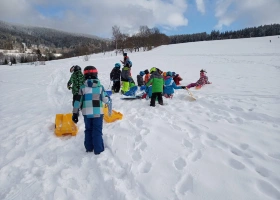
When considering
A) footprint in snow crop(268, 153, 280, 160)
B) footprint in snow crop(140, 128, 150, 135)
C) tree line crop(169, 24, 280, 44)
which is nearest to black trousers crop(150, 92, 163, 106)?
footprint in snow crop(140, 128, 150, 135)

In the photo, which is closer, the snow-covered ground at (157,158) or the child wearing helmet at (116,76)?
the snow-covered ground at (157,158)

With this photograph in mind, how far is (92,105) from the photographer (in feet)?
13.6

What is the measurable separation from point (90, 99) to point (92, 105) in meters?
0.14

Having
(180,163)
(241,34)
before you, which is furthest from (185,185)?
(241,34)

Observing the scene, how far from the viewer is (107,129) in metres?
5.39

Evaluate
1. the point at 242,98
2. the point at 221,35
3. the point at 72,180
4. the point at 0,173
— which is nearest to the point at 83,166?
the point at 72,180

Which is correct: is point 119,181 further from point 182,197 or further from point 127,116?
point 127,116

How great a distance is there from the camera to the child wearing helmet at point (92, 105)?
4141mm

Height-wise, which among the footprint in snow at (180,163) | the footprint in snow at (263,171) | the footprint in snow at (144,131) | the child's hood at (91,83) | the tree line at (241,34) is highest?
the tree line at (241,34)

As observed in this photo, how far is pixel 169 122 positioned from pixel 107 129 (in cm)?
176

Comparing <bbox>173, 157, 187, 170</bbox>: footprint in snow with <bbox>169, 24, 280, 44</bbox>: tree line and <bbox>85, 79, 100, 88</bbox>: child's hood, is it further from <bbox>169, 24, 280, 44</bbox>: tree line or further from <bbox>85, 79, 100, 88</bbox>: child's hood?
<bbox>169, 24, 280, 44</bbox>: tree line

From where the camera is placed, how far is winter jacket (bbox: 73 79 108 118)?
4129 mm

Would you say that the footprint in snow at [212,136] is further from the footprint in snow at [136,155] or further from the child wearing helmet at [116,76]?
the child wearing helmet at [116,76]

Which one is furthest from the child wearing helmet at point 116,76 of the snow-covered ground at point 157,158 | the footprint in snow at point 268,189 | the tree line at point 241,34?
the tree line at point 241,34
